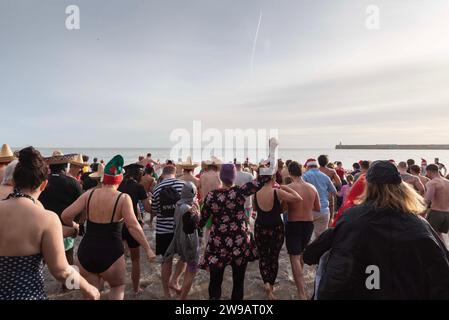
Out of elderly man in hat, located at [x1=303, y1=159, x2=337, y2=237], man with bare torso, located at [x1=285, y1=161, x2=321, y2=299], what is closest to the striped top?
man with bare torso, located at [x1=285, y1=161, x2=321, y2=299]

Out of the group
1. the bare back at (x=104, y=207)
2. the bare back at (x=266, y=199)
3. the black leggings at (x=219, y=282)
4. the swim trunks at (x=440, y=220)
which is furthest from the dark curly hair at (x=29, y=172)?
the swim trunks at (x=440, y=220)

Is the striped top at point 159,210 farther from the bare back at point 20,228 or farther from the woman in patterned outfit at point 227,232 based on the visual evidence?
the bare back at point 20,228

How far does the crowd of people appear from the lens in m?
1.82

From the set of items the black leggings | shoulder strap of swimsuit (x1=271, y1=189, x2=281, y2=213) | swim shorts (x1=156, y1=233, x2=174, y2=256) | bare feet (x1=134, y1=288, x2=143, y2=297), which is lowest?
bare feet (x1=134, y1=288, x2=143, y2=297)

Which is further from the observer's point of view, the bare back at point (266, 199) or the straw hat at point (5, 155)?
the straw hat at point (5, 155)

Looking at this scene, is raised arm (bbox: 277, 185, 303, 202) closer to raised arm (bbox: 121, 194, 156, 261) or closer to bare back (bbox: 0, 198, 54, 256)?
raised arm (bbox: 121, 194, 156, 261)

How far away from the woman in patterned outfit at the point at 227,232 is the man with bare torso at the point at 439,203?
4.62 meters

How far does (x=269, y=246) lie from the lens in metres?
4.30

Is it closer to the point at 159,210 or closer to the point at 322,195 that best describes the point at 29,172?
the point at 159,210

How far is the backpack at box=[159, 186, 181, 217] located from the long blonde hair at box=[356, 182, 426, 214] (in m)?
Result: 3.00

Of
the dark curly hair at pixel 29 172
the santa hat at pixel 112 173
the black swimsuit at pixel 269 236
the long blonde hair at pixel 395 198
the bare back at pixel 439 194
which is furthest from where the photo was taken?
the bare back at pixel 439 194

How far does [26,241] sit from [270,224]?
313 cm

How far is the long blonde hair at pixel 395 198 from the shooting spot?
6.23ft

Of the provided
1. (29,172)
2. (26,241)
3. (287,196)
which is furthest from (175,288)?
(29,172)
